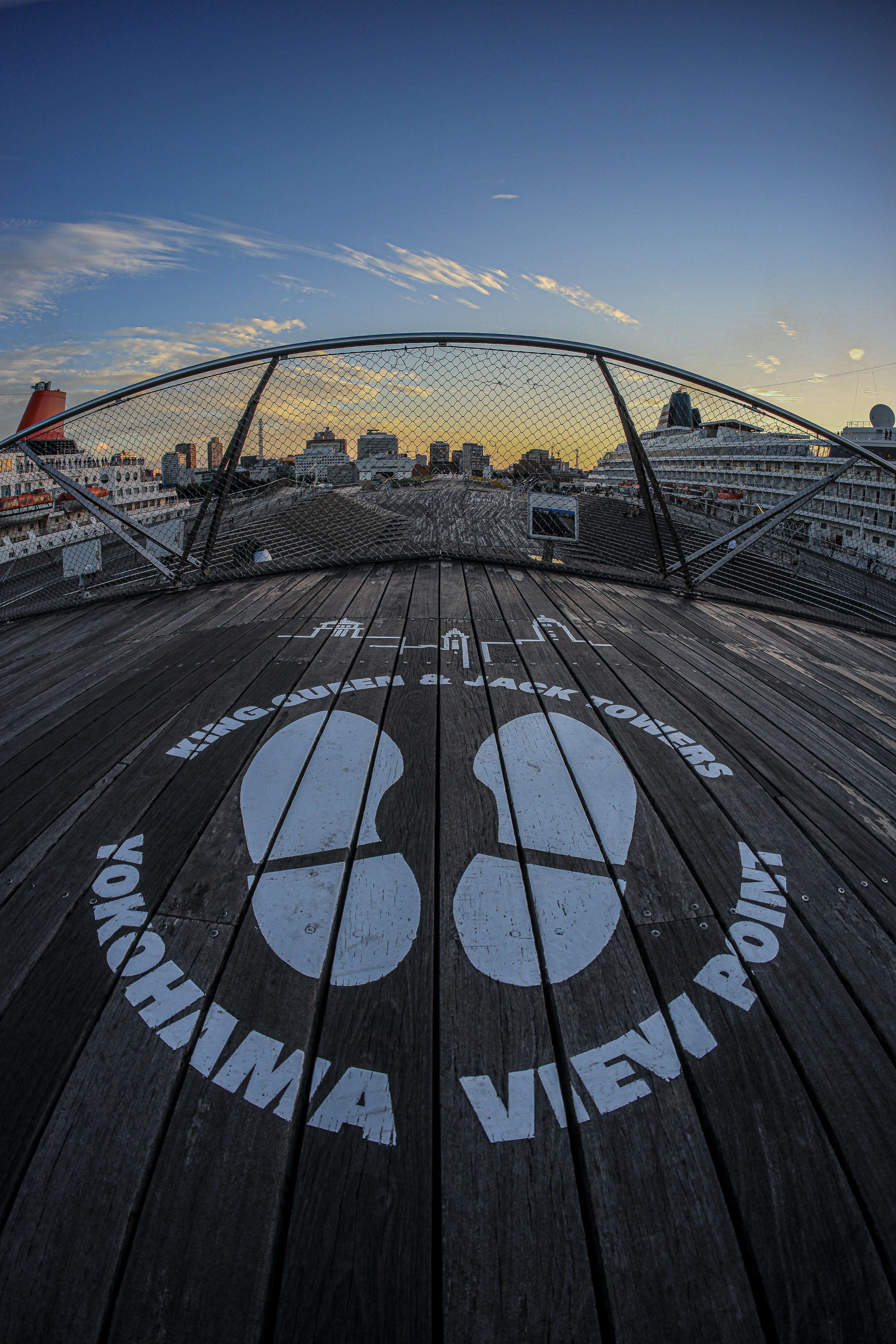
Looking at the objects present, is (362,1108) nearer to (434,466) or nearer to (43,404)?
(434,466)

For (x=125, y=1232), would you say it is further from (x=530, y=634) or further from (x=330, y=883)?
(x=530, y=634)

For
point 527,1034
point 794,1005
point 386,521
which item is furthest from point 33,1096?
point 386,521

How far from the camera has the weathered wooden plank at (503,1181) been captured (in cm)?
107

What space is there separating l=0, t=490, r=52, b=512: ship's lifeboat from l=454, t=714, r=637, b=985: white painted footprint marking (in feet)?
39.0

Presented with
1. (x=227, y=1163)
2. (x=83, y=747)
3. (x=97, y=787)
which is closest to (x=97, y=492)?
(x=83, y=747)

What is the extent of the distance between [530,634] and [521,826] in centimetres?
180

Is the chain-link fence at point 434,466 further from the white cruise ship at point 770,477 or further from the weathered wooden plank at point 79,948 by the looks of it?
the weathered wooden plank at point 79,948

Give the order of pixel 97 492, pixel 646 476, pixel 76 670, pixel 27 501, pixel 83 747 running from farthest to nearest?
pixel 27 501 < pixel 97 492 < pixel 646 476 < pixel 76 670 < pixel 83 747

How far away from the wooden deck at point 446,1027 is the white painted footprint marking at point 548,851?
0.04 ft

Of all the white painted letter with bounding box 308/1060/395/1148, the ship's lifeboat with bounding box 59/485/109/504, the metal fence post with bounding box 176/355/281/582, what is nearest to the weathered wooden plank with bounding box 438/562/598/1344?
the white painted letter with bounding box 308/1060/395/1148

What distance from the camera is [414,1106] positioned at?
4.30 feet

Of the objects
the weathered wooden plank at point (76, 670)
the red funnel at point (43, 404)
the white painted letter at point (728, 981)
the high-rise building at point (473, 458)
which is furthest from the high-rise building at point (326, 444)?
the red funnel at point (43, 404)

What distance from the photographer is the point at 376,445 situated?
569cm

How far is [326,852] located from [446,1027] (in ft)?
2.17
